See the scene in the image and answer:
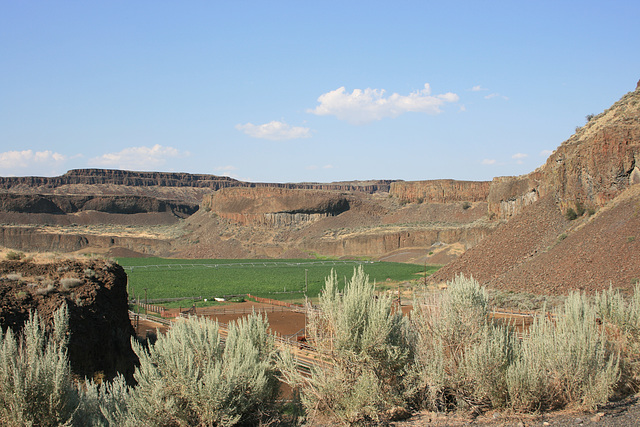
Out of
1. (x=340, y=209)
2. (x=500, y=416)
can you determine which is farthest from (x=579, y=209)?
(x=340, y=209)

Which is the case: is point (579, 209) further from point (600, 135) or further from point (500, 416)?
point (500, 416)

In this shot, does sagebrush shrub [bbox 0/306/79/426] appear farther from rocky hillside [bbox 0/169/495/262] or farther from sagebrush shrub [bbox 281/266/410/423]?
rocky hillside [bbox 0/169/495/262]

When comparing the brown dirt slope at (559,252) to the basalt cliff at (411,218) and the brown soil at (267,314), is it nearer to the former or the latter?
the basalt cliff at (411,218)

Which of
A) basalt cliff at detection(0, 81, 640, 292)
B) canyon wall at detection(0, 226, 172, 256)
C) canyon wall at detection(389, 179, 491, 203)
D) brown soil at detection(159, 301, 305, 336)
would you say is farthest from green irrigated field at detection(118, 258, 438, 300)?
canyon wall at detection(389, 179, 491, 203)

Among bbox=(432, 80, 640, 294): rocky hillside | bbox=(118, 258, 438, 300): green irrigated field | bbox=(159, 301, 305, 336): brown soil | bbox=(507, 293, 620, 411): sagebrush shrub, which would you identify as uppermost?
bbox=(432, 80, 640, 294): rocky hillside

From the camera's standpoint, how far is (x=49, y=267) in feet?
56.4

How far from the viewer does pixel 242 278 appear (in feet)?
193

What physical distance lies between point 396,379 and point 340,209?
95.3m

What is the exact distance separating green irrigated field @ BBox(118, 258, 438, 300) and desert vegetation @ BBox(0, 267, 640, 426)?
25.0 m

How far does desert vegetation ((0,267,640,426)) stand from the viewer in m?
10.1

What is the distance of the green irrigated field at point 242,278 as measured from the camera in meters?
47.2

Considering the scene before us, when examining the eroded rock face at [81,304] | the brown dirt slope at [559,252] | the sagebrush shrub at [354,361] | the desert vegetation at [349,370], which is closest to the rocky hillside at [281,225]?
the brown dirt slope at [559,252]

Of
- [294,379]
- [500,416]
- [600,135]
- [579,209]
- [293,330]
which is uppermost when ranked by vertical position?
[600,135]

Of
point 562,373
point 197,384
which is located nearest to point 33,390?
point 197,384
